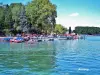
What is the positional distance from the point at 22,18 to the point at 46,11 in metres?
8.35

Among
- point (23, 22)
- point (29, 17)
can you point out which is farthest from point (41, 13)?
point (23, 22)

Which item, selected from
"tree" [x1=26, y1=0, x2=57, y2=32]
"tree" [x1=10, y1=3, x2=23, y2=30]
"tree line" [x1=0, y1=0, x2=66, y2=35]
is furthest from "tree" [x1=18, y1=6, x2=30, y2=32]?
"tree" [x1=26, y1=0, x2=57, y2=32]

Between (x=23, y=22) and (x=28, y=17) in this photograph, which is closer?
(x=23, y=22)

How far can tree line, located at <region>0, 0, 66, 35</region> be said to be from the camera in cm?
10556

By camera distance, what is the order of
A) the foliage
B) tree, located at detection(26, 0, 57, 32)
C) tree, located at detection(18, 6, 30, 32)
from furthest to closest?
tree, located at detection(18, 6, 30, 32) < the foliage < tree, located at detection(26, 0, 57, 32)

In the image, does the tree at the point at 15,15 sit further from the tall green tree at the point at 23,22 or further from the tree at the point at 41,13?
the tree at the point at 41,13

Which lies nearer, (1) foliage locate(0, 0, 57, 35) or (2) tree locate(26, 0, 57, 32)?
(2) tree locate(26, 0, 57, 32)

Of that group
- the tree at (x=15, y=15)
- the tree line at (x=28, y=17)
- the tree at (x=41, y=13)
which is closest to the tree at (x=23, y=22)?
the tree line at (x=28, y=17)

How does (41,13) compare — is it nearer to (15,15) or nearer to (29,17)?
(29,17)

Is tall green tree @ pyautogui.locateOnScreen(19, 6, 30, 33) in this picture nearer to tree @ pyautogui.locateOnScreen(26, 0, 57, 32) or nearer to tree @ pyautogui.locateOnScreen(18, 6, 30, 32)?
tree @ pyautogui.locateOnScreen(18, 6, 30, 32)

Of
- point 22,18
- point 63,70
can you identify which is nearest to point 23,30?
point 22,18

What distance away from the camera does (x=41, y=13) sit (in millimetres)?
105562

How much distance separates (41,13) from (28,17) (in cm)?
620

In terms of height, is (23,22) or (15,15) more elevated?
(15,15)
